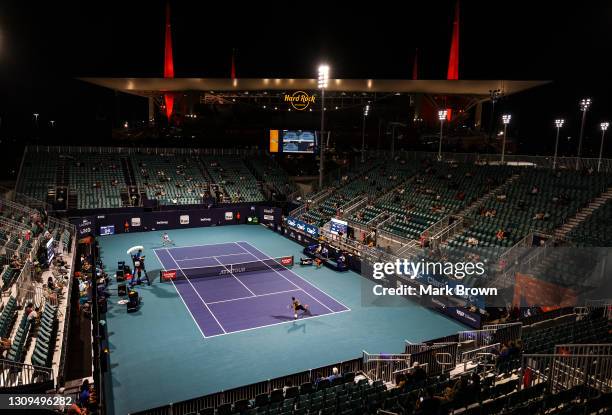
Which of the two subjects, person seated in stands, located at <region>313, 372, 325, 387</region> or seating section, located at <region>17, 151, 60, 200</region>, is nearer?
person seated in stands, located at <region>313, 372, 325, 387</region>

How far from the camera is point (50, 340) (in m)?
14.9

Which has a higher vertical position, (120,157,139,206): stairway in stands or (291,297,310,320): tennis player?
(120,157,139,206): stairway in stands

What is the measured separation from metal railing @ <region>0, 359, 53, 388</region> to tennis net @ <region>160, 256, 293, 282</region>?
11.8 meters

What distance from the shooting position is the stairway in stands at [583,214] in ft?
75.2

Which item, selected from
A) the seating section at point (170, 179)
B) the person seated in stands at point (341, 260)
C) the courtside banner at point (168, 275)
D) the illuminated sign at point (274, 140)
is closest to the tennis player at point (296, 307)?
the person seated in stands at point (341, 260)

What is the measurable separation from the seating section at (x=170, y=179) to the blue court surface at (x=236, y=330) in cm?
1431

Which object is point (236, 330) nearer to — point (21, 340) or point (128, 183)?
point (21, 340)

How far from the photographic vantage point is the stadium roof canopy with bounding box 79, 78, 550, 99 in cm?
4066

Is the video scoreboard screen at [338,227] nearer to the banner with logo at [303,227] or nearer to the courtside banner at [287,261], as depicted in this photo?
the banner with logo at [303,227]

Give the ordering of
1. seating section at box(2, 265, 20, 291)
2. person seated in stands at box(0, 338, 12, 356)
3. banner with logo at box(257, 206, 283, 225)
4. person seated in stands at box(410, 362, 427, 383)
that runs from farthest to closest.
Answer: banner with logo at box(257, 206, 283, 225)
seating section at box(2, 265, 20, 291)
person seated in stands at box(0, 338, 12, 356)
person seated in stands at box(410, 362, 427, 383)

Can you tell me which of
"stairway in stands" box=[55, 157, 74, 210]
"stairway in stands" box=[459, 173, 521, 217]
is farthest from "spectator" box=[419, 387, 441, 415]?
"stairway in stands" box=[55, 157, 74, 210]

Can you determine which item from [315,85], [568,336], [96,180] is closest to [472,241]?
[568,336]

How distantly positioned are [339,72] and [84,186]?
27.3m

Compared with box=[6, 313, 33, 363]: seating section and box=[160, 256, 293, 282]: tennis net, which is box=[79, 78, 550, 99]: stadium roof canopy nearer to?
box=[160, 256, 293, 282]: tennis net
